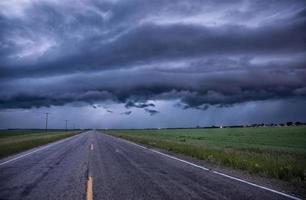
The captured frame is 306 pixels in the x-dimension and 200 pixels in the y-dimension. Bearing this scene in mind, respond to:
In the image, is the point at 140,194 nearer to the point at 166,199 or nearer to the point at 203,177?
the point at 166,199

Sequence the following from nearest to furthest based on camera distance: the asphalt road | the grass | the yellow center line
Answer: the yellow center line, the asphalt road, the grass

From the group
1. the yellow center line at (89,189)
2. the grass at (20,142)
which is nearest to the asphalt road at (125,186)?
the yellow center line at (89,189)

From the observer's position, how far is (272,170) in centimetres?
1341

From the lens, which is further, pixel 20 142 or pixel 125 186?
pixel 20 142

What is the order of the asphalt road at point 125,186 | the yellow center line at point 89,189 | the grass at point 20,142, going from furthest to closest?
the grass at point 20,142
the asphalt road at point 125,186
the yellow center line at point 89,189

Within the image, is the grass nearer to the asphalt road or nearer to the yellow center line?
the asphalt road

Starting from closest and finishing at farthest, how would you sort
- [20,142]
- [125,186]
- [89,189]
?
[89,189] → [125,186] → [20,142]

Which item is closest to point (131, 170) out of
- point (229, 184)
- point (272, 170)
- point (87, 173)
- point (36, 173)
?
point (87, 173)

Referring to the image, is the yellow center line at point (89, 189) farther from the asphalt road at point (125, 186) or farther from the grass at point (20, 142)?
the grass at point (20, 142)

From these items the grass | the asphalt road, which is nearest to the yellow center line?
the asphalt road

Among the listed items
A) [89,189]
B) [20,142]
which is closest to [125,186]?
[89,189]

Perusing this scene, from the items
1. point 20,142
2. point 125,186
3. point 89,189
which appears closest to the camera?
point 89,189

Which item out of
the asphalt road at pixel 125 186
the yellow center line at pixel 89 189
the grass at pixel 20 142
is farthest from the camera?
the grass at pixel 20 142

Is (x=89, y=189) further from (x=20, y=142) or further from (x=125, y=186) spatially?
(x=20, y=142)
